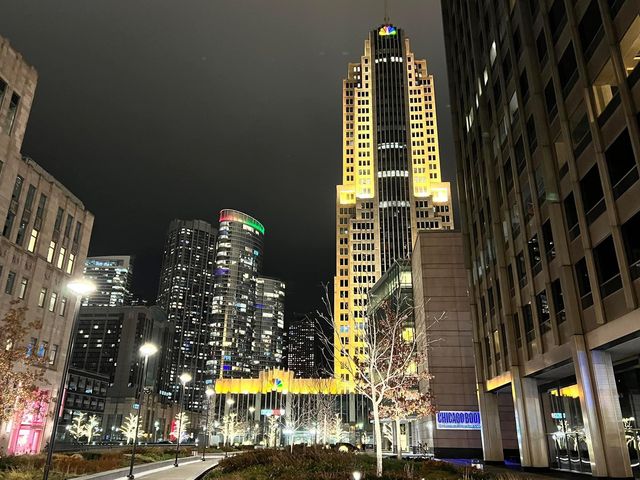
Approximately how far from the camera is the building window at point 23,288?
1702 inches

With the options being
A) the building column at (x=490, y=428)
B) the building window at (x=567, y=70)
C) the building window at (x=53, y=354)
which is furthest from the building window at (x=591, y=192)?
the building window at (x=53, y=354)

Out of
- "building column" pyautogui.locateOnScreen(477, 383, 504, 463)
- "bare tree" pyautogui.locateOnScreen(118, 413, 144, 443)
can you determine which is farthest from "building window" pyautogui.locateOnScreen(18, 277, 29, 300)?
"bare tree" pyautogui.locateOnScreen(118, 413, 144, 443)

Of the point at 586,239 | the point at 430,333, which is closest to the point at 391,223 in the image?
the point at 430,333

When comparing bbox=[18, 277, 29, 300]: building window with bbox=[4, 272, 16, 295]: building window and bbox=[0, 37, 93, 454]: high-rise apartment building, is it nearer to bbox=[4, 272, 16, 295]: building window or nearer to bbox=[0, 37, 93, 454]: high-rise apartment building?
bbox=[0, 37, 93, 454]: high-rise apartment building

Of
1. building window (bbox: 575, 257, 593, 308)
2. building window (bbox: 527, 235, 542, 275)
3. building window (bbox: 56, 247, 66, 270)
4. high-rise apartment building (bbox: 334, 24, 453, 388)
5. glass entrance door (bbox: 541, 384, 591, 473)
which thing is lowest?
glass entrance door (bbox: 541, 384, 591, 473)

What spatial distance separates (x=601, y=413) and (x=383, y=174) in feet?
464

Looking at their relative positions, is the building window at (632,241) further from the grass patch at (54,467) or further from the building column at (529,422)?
the grass patch at (54,467)

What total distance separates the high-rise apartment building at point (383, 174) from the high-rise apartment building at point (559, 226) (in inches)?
4132

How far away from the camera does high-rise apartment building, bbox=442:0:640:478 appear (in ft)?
74.0

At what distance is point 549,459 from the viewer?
111 feet

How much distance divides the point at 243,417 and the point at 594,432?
4843 inches

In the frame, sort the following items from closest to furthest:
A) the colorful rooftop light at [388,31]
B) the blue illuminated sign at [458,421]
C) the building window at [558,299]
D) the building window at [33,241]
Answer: the building window at [558,299] < the building window at [33,241] < the blue illuminated sign at [458,421] < the colorful rooftop light at [388,31]

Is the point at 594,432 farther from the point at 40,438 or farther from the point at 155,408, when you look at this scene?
the point at 155,408

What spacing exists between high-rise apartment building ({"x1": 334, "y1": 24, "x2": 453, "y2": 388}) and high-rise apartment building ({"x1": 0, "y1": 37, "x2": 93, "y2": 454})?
345 ft
